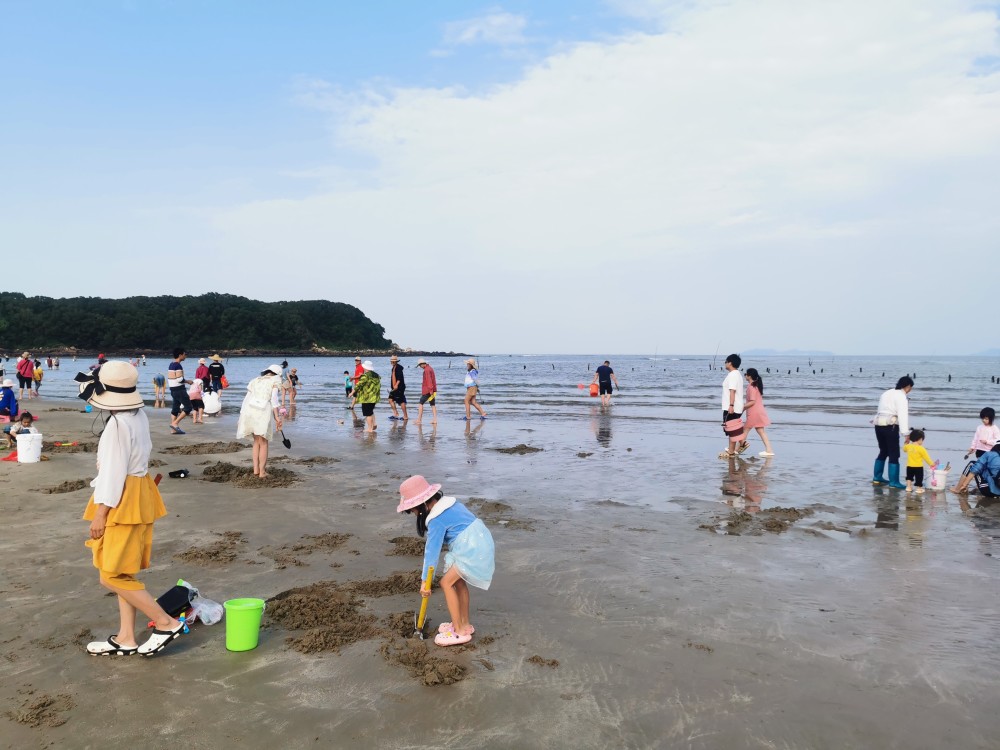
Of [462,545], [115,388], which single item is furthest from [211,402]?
[462,545]

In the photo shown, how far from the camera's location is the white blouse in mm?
4445

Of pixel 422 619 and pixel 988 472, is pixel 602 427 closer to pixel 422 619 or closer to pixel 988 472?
pixel 988 472

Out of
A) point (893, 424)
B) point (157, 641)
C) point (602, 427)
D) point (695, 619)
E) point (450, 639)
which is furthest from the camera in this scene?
point (602, 427)

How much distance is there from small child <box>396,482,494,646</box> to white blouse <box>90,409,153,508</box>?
1827mm

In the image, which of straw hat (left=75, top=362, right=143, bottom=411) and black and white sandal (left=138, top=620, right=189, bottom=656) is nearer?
straw hat (left=75, top=362, right=143, bottom=411)

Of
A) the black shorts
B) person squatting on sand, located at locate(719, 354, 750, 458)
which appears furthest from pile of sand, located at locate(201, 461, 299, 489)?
person squatting on sand, located at locate(719, 354, 750, 458)

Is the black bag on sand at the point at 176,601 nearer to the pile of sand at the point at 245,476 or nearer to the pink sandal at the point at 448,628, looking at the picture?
the pink sandal at the point at 448,628

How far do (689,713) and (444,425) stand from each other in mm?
17503

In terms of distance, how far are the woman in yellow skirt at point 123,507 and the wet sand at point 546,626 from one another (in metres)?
0.21

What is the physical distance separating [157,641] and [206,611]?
489 mm

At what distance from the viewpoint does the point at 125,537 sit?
4.56 metres

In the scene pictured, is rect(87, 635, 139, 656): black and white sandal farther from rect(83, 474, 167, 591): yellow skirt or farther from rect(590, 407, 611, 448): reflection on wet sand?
rect(590, 407, 611, 448): reflection on wet sand

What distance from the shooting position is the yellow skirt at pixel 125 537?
4523mm

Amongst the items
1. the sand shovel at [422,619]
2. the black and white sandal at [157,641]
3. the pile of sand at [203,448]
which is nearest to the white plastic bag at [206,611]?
the black and white sandal at [157,641]
